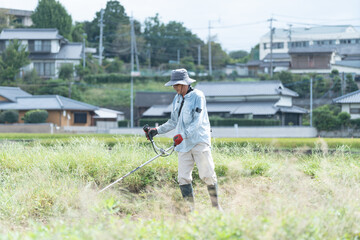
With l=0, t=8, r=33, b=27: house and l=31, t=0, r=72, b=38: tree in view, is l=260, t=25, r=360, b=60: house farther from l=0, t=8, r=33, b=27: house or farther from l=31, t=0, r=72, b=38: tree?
l=0, t=8, r=33, b=27: house

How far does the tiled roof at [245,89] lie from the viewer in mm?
45406

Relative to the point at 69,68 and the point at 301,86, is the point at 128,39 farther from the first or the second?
the point at 301,86

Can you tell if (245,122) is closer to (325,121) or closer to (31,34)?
(325,121)

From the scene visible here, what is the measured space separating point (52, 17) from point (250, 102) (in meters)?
27.2

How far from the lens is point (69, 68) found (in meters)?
51.2

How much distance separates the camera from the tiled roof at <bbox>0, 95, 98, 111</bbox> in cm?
4031

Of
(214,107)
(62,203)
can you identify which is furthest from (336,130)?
(62,203)

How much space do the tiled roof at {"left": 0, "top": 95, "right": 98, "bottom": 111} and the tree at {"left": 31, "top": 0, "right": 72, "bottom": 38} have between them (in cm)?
1890

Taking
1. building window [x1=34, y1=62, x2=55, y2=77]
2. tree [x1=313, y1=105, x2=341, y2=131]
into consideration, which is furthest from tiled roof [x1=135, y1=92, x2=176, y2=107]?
tree [x1=313, y1=105, x2=341, y2=131]

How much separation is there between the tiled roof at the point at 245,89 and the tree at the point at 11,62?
17501mm

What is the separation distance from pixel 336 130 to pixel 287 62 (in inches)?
1152

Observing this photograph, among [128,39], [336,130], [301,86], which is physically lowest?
[336,130]

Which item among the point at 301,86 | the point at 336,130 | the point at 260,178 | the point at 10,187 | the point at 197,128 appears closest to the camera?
the point at 197,128

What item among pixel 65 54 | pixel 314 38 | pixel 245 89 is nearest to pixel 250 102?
pixel 245 89
